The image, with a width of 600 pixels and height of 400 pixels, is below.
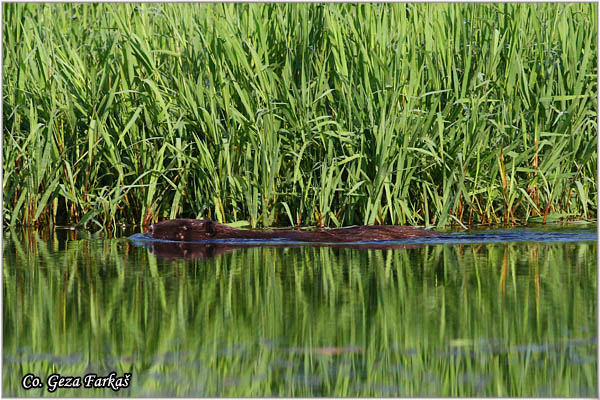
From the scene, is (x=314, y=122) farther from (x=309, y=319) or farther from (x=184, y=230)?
(x=309, y=319)

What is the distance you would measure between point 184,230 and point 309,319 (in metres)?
2.80

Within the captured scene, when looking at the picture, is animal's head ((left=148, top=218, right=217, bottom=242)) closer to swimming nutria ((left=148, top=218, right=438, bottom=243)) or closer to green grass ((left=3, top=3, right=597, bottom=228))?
swimming nutria ((left=148, top=218, right=438, bottom=243))

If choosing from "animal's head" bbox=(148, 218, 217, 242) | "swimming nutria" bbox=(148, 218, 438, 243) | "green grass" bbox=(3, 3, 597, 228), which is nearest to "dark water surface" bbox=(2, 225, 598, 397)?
"swimming nutria" bbox=(148, 218, 438, 243)

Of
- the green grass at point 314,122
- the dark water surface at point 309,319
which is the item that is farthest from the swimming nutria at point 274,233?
the green grass at point 314,122

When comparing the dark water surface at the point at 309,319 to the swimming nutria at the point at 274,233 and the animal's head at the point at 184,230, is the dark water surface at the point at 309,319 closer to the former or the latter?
the swimming nutria at the point at 274,233

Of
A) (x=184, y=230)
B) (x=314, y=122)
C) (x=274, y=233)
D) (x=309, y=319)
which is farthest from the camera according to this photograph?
(x=314, y=122)

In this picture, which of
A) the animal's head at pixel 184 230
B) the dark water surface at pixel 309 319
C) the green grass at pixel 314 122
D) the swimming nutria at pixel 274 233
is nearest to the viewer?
the dark water surface at pixel 309 319

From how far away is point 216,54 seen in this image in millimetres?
7688

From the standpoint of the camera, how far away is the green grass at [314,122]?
734 cm

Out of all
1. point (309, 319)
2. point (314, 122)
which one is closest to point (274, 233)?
point (314, 122)

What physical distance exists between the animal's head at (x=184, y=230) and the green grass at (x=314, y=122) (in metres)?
0.45

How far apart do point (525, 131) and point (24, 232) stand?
4.26 m

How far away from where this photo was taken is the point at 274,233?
683 centimetres

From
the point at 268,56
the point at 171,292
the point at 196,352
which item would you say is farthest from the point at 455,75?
the point at 196,352
